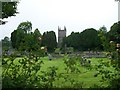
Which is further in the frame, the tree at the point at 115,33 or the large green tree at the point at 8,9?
the large green tree at the point at 8,9

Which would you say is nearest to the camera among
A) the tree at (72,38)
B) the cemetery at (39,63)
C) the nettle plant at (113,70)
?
the nettle plant at (113,70)

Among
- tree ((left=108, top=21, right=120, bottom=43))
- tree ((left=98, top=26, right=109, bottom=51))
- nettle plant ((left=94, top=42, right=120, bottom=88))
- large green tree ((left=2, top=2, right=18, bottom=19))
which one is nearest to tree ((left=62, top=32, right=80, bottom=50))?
large green tree ((left=2, top=2, right=18, bottom=19))

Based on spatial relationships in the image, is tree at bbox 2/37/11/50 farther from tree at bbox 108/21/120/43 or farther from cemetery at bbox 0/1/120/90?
tree at bbox 108/21/120/43

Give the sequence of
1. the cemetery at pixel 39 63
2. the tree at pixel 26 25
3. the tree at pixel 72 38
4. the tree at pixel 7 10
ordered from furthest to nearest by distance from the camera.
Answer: the tree at pixel 72 38, the tree at pixel 7 10, the tree at pixel 26 25, the cemetery at pixel 39 63

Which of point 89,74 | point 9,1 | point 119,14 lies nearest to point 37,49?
point 9,1

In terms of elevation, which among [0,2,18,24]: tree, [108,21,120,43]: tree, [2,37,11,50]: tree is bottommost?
[2,37,11,50]: tree

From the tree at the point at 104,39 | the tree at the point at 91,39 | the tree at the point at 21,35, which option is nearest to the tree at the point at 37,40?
the tree at the point at 21,35

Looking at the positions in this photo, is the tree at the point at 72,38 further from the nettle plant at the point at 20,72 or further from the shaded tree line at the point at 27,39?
the nettle plant at the point at 20,72

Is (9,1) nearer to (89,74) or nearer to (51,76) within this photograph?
(51,76)

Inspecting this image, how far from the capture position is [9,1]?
644 centimetres

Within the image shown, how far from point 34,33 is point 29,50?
0.35 metres

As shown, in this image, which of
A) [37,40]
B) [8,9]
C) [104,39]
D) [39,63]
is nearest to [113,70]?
[104,39]

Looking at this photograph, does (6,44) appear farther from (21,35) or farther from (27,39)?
(27,39)

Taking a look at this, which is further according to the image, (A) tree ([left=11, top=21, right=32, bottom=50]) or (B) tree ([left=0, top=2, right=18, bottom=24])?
(B) tree ([left=0, top=2, right=18, bottom=24])
